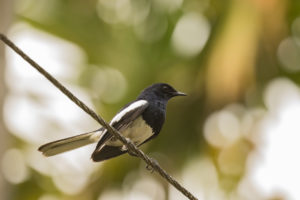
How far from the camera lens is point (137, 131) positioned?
570 cm

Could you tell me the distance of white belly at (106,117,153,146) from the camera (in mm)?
5664

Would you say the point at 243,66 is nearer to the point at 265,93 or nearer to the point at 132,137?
the point at 265,93

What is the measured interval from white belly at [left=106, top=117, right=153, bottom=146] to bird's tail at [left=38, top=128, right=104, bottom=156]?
Answer: 14cm

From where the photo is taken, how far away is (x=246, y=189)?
10273 millimetres

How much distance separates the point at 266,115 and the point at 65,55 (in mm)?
4557

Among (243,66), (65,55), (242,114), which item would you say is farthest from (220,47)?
(65,55)

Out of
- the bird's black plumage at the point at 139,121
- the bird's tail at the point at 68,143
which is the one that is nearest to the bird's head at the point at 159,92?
the bird's black plumage at the point at 139,121

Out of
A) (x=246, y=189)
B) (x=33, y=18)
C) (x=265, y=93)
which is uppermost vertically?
(x=33, y=18)

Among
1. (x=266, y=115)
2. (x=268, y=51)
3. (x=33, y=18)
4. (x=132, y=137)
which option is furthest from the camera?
(x=33, y=18)

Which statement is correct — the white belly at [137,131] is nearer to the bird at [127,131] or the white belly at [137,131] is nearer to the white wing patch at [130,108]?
the bird at [127,131]

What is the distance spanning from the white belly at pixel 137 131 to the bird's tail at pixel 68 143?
0.47ft

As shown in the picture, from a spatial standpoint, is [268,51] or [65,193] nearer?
[268,51]

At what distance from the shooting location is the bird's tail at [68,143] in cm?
554

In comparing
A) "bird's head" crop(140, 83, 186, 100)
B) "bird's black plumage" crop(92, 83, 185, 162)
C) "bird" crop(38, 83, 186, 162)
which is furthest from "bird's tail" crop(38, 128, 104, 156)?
"bird's head" crop(140, 83, 186, 100)
